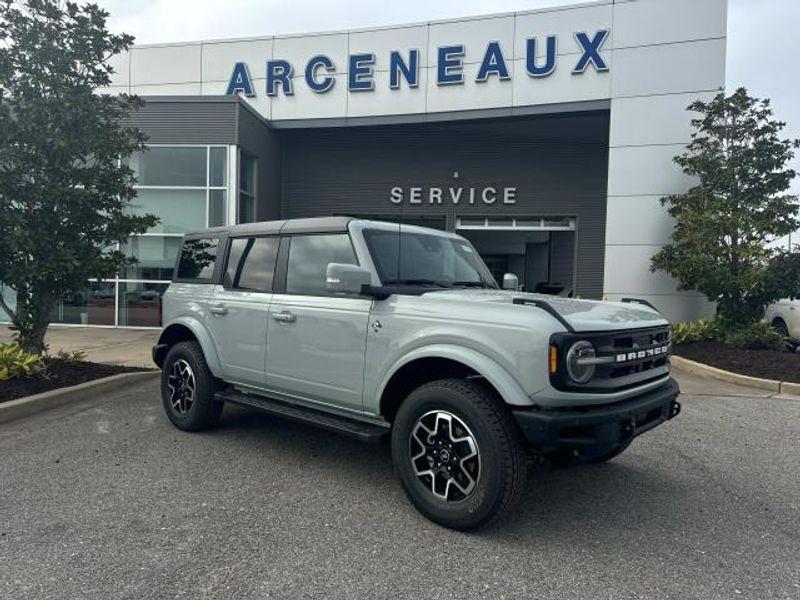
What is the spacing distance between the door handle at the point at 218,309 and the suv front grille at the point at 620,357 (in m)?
3.08

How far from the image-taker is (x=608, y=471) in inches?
180

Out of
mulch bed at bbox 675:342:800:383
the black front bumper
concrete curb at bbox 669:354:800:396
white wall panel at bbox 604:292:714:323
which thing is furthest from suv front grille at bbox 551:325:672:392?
white wall panel at bbox 604:292:714:323

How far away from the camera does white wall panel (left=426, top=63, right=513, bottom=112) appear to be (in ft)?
47.9

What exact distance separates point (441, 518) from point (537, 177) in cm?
1479

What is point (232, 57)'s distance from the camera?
52.7 feet

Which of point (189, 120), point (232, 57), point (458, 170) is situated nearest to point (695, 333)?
point (458, 170)

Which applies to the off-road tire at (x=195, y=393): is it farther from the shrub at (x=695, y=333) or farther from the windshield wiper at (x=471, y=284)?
the shrub at (x=695, y=333)

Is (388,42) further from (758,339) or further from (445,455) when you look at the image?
(445,455)

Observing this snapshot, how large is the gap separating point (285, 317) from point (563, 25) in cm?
1278

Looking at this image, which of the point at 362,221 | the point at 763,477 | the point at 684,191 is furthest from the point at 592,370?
the point at 684,191

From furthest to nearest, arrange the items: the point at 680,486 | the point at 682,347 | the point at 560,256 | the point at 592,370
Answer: the point at 560,256
the point at 682,347
the point at 680,486
the point at 592,370

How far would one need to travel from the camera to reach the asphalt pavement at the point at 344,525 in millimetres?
2855

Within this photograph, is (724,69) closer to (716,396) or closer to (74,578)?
(716,396)

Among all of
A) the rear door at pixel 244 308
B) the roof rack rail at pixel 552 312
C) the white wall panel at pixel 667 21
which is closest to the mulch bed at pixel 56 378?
the rear door at pixel 244 308
